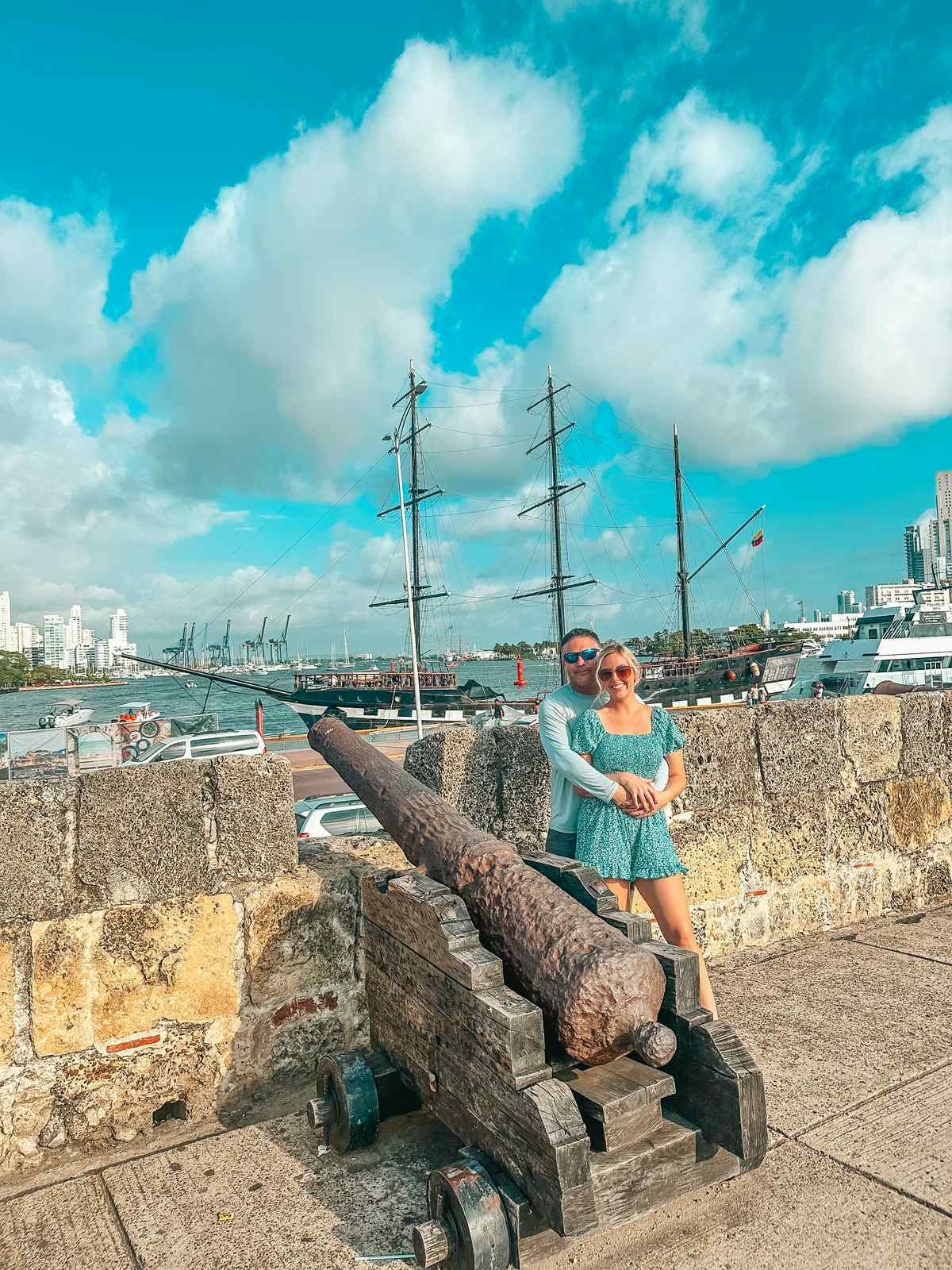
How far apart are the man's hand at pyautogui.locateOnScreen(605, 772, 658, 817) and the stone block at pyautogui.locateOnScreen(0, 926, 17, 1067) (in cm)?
200

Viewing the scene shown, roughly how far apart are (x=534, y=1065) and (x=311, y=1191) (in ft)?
2.92

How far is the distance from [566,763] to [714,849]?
1.49 metres

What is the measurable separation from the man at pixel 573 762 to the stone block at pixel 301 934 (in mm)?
820

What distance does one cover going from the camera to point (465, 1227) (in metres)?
1.73

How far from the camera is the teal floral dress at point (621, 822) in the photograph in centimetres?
279

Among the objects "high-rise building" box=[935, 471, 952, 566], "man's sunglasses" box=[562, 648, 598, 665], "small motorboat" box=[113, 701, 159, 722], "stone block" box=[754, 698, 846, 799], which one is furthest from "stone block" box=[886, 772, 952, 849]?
"high-rise building" box=[935, 471, 952, 566]

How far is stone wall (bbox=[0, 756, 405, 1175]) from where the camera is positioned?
2514 millimetres

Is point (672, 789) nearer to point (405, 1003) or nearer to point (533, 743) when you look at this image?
point (533, 743)

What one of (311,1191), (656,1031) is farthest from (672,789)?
(311,1191)

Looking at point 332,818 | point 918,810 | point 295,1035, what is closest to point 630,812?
point 295,1035

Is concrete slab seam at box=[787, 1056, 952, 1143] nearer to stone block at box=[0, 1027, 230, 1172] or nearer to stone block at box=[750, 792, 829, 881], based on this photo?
stone block at box=[750, 792, 829, 881]

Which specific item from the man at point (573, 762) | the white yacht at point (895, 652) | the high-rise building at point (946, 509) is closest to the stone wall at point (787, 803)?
the man at point (573, 762)

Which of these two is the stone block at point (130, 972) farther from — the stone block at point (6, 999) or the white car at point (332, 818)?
the white car at point (332, 818)

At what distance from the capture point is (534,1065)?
1839 millimetres
